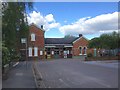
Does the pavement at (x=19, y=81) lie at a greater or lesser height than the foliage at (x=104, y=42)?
lesser

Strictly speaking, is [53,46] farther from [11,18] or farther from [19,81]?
[19,81]

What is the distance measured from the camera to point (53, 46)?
83.9 m

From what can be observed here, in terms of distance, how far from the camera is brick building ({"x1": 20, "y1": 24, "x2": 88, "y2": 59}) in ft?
261

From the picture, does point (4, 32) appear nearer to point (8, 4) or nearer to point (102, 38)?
point (8, 4)

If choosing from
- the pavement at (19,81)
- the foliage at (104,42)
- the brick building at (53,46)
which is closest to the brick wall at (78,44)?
the brick building at (53,46)

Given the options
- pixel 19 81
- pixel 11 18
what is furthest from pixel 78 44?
pixel 19 81

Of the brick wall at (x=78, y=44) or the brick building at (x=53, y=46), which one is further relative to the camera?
the brick wall at (x=78, y=44)

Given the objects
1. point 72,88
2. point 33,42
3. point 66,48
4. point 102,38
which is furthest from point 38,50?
point 72,88

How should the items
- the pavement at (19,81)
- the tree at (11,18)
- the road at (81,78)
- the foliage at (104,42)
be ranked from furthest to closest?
1. the foliage at (104,42)
2. the tree at (11,18)
3. the pavement at (19,81)
4. the road at (81,78)

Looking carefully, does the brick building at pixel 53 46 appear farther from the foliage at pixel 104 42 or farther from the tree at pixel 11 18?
the tree at pixel 11 18

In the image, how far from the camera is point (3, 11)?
26.5 metres

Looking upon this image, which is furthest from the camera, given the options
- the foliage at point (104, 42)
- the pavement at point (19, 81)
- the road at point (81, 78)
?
the foliage at point (104, 42)

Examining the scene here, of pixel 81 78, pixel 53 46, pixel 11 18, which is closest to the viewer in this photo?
pixel 81 78

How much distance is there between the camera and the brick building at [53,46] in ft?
261
